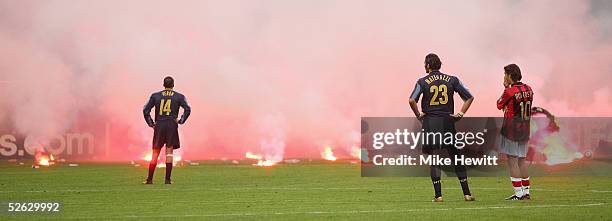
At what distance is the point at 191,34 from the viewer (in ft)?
122

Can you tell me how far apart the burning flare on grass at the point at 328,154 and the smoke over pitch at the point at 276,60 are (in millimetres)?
326

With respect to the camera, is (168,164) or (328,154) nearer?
(168,164)

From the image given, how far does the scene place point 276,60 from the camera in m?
37.7

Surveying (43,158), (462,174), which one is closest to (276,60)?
(43,158)

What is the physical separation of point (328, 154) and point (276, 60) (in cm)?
362

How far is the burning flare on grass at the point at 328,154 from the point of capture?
37062 millimetres

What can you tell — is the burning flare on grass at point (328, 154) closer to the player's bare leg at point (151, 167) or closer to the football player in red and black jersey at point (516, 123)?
the player's bare leg at point (151, 167)

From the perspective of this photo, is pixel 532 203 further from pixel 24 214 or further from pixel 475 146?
pixel 475 146

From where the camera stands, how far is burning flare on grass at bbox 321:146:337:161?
37062mm

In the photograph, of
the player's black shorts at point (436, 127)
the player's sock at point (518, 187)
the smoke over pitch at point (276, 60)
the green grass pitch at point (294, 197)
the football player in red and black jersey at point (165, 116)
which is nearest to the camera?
the green grass pitch at point (294, 197)

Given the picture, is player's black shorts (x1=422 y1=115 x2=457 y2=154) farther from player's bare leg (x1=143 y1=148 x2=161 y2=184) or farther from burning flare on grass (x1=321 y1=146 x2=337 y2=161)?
burning flare on grass (x1=321 y1=146 x2=337 y2=161)

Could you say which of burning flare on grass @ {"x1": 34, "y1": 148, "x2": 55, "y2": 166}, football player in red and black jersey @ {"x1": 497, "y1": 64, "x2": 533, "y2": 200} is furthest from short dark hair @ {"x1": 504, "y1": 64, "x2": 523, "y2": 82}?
→ burning flare on grass @ {"x1": 34, "y1": 148, "x2": 55, "y2": 166}

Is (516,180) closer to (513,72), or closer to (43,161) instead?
(513,72)

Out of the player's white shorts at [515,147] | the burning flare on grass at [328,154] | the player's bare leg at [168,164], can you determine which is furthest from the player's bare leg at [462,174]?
the burning flare on grass at [328,154]
